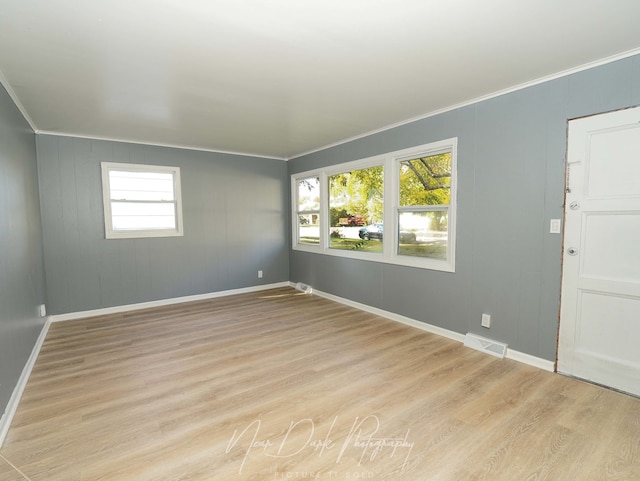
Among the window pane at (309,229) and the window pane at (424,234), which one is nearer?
the window pane at (424,234)

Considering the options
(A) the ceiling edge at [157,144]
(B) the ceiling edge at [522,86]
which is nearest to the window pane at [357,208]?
(B) the ceiling edge at [522,86]

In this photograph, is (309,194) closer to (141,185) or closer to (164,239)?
(164,239)

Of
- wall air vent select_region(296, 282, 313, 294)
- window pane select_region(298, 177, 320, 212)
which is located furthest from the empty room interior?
window pane select_region(298, 177, 320, 212)

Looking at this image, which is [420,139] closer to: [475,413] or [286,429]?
[475,413]

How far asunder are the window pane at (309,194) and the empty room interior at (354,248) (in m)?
0.97

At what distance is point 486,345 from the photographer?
304 cm

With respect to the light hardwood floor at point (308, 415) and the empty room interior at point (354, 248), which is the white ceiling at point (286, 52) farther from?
the light hardwood floor at point (308, 415)

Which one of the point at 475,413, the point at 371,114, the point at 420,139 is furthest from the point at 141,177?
the point at 475,413

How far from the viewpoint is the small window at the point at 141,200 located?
4.37 metres

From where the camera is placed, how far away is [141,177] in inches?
181

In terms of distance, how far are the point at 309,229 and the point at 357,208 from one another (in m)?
1.28

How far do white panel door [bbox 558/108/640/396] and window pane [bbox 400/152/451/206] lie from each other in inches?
44.3

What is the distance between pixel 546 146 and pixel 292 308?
3563 mm

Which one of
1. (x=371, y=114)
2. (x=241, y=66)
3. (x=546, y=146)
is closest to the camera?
(x=241, y=66)
